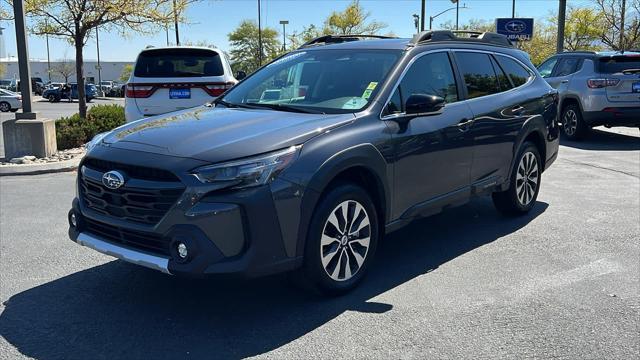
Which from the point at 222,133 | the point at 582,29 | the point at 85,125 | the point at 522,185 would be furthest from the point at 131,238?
the point at 582,29

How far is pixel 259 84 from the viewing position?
5195 mm

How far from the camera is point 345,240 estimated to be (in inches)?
158

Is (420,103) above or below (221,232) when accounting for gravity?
above

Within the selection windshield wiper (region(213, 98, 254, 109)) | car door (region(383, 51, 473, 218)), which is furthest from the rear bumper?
windshield wiper (region(213, 98, 254, 109))

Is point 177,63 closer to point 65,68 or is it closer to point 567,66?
point 567,66

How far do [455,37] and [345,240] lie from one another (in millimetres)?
2466

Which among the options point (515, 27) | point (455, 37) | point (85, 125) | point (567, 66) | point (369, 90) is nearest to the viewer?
point (369, 90)

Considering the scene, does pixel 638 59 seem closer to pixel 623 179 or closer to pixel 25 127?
pixel 623 179

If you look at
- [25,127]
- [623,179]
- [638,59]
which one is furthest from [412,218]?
[638,59]

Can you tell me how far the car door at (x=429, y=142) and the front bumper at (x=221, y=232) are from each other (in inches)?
45.6

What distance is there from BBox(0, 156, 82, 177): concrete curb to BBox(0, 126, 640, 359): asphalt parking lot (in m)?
3.13

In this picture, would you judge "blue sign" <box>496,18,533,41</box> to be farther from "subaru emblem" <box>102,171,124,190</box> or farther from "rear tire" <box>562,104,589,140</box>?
"subaru emblem" <box>102,171,124,190</box>

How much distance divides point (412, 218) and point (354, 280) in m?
0.78

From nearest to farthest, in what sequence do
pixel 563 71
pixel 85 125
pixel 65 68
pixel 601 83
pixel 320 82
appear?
1. pixel 320 82
2. pixel 85 125
3. pixel 601 83
4. pixel 563 71
5. pixel 65 68
